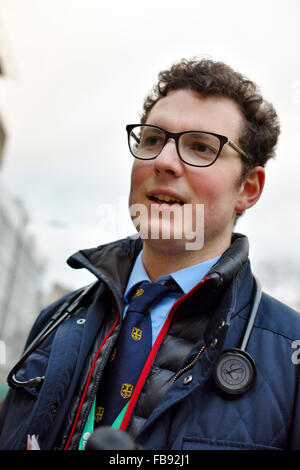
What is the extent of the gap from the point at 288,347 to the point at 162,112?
1.22 meters

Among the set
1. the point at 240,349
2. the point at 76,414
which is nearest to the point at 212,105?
the point at 240,349

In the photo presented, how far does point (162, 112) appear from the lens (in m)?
2.16

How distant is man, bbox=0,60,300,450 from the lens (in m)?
1.61

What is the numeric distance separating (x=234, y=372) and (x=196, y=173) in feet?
2.81

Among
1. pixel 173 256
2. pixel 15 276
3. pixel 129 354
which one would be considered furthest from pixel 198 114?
pixel 15 276

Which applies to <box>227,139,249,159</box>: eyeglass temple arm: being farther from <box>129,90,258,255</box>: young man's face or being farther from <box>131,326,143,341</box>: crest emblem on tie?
<box>131,326,143,341</box>: crest emblem on tie

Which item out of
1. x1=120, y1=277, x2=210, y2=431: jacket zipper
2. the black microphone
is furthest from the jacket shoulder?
the black microphone

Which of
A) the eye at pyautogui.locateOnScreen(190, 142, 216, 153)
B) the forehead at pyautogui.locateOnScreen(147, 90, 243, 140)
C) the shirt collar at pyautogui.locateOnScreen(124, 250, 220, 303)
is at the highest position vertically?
the forehead at pyautogui.locateOnScreen(147, 90, 243, 140)

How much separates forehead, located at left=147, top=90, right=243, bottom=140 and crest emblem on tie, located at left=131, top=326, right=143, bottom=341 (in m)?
0.92

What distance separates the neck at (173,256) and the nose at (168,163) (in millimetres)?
A: 329

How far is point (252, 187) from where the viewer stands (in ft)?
7.57

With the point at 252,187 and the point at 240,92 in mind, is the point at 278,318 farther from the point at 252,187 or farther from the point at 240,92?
the point at 240,92

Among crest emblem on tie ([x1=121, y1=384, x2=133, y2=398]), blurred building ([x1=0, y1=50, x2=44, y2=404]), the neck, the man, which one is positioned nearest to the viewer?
the man

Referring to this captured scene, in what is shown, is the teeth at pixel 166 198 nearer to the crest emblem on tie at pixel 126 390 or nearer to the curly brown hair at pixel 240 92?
the curly brown hair at pixel 240 92
